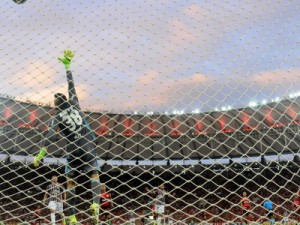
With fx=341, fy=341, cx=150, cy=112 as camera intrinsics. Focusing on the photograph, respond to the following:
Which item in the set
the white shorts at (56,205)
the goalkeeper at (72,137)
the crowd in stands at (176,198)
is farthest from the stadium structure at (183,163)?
the goalkeeper at (72,137)

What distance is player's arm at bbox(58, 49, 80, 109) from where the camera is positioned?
342 cm

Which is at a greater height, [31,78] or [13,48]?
[13,48]

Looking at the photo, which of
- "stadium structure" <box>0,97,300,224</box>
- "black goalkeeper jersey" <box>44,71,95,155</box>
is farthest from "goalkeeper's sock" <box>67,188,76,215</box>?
"stadium structure" <box>0,97,300,224</box>

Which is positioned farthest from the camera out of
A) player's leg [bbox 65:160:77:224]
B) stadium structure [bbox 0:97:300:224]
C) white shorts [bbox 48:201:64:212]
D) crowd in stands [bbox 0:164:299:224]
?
stadium structure [bbox 0:97:300:224]

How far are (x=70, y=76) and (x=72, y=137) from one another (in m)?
0.62

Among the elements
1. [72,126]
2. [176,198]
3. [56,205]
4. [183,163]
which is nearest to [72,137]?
[72,126]

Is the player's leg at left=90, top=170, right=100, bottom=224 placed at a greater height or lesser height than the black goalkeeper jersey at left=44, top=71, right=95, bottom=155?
lesser

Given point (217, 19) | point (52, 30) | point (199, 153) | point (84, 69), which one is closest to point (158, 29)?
point (217, 19)

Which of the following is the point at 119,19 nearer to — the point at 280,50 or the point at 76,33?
the point at 76,33

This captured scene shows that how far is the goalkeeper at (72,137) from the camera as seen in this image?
3.38 m

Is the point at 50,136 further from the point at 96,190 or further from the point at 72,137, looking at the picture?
the point at 96,190

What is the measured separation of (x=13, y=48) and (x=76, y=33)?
67 cm

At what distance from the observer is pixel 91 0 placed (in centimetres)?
388

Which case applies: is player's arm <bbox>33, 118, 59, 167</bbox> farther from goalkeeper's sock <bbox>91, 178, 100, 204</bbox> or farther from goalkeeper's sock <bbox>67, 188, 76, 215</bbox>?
goalkeeper's sock <bbox>91, 178, 100, 204</bbox>
